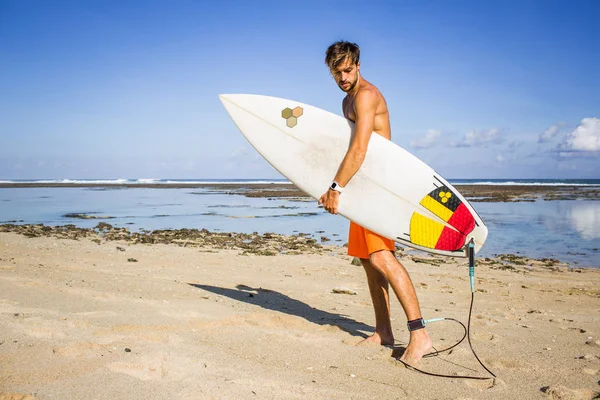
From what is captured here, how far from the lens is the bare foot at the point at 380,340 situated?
2.99 metres

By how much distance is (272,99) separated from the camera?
151 inches

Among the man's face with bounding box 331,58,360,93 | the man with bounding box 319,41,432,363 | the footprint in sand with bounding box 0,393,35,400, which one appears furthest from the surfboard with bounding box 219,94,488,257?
the footprint in sand with bounding box 0,393,35,400

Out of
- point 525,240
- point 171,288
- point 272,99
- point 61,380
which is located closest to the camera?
point 61,380

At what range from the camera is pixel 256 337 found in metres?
2.96

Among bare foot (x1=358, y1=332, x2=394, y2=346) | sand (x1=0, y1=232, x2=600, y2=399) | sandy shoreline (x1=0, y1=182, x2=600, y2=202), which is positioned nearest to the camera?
sand (x1=0, y1=232, x2=600, y2=399)

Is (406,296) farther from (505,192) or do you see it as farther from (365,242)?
(505,192)

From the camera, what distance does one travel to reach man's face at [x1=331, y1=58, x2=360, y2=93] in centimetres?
290

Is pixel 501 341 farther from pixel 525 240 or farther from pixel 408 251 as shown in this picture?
pixel 525 240

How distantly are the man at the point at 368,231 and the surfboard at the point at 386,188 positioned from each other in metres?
0.13

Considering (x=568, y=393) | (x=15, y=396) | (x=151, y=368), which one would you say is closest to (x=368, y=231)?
(x=568, y=393)

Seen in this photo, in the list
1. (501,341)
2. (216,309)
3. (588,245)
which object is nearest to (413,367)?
(501,341)

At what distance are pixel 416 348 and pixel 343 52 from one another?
185 centimetres

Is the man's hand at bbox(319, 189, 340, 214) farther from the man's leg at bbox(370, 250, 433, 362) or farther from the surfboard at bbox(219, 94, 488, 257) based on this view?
the man's leg at bbox(370, 250, 433, 362)

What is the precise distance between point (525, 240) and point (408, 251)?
306 cm
